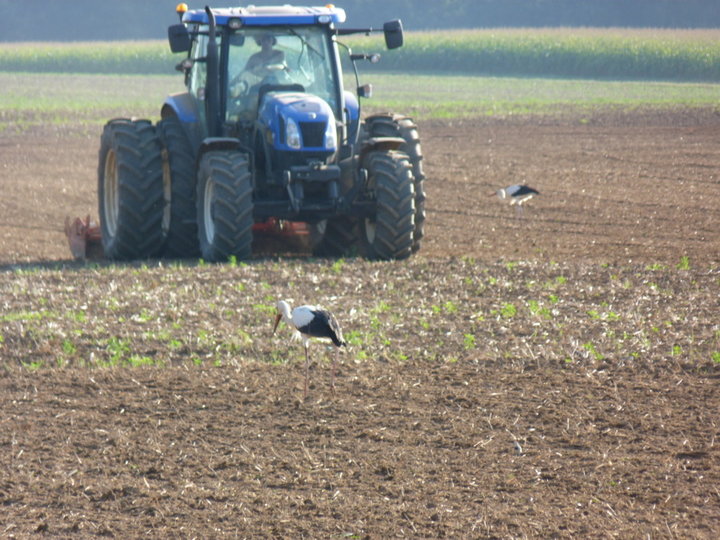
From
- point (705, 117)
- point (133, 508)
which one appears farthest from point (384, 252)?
point (705, 117)

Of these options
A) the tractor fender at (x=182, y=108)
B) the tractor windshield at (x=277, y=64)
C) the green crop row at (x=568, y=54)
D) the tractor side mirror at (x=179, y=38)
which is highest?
the tractor side mirror at (x=179, y=38)

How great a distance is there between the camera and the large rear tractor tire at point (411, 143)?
1235 cm

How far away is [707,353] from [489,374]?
173 centimetres

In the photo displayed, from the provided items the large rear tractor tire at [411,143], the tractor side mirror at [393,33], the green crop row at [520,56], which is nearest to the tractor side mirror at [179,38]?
the tractor side mirror at [393,33]

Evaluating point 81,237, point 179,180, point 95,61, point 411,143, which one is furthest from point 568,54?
point 179,180

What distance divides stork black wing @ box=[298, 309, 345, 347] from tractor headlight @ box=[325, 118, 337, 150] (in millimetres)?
4481

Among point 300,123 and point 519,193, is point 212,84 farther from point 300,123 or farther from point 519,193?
point 519,193

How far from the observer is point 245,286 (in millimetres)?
10477

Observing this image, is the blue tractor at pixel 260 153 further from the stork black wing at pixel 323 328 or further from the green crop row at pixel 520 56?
the green crop row at pixel 520 56

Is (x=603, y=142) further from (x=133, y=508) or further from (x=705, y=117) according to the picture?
(x=133, y=508)

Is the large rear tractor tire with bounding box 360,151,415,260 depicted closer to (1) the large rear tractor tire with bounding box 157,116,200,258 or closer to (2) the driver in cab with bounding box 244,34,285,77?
(2) the driver in cab with bounding box 244,34,285,77

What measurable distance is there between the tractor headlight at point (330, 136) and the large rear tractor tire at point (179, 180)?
5.02ft

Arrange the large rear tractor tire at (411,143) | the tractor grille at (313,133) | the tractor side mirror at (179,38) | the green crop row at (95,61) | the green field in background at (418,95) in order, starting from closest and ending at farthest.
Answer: the tractor side mirror at (179,38), the tractor grille at (313,133), the large rear tractor tire at (411,143), the green field in background at (418,95), the green crop row at (95,61)

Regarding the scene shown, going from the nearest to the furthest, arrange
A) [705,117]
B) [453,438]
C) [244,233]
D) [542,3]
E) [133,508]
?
[133,508] < [453,438] < [244,233] < [705,117] < [542,3]
